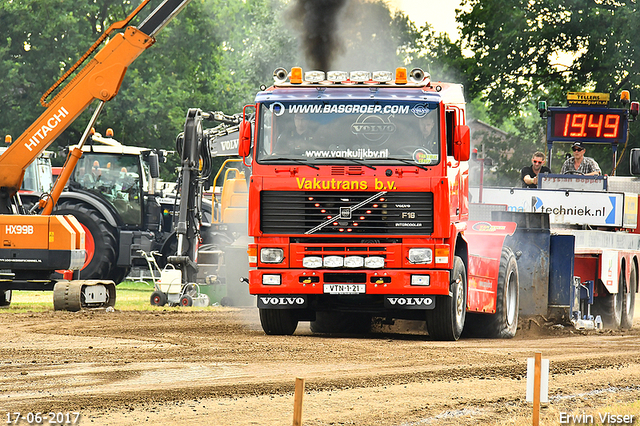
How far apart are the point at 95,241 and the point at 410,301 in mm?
11642

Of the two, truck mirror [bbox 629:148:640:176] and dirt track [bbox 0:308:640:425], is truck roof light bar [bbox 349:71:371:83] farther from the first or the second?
truck mirror [bbox 629:148:640:176]

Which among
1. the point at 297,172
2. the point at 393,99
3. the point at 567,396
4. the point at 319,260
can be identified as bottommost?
the point at 567,396

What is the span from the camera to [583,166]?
20.6 m

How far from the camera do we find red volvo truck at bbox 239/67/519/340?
13.3m

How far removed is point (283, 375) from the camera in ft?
33.3

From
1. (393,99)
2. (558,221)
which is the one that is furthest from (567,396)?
(558,221)

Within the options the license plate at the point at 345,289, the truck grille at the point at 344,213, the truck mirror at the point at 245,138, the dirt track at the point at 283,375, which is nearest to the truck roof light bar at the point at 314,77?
the truck mirror at the point at 245,138

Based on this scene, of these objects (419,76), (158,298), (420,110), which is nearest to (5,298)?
(158,298)

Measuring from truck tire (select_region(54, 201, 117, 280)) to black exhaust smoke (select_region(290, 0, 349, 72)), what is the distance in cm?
564

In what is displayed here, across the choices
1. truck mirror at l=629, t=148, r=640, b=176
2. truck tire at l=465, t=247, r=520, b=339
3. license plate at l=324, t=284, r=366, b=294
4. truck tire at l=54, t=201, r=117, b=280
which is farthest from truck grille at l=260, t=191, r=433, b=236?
truck tire at l=54, t=201, r=117, b=280

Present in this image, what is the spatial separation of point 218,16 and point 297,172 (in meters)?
31.9

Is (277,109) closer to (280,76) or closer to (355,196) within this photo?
(280,76)

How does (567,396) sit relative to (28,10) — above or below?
below

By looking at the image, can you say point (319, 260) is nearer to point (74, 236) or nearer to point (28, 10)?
point (74, 236)
